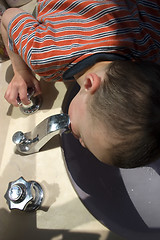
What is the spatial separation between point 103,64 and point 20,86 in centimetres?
32

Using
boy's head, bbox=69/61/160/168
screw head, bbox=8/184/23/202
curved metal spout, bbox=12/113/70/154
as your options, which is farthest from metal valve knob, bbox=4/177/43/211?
boy's head, bbox=69/61/160/168

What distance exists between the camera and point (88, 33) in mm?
583

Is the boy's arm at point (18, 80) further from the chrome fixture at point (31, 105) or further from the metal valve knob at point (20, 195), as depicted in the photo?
the metal valve knob at point (20, 195)

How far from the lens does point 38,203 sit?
63 centimetres

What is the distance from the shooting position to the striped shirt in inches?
22.7

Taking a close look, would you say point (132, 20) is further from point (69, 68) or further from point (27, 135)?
point (27, 135)

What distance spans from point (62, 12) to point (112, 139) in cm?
39

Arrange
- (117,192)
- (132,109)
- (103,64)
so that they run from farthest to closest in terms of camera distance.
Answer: (117,192)
(103,64)
(132,109)

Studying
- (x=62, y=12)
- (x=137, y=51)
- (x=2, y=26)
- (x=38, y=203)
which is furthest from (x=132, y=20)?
(x=38, y=203)

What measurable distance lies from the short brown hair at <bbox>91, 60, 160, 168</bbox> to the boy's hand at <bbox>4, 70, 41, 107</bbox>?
0.32m

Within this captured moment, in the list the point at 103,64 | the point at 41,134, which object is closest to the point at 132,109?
the point at 103,64

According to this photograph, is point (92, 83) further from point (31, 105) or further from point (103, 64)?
point (31, 105)

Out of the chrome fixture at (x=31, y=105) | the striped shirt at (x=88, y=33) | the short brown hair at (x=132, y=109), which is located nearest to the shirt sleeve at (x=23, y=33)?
the striped shirt at (x=88, y=33)

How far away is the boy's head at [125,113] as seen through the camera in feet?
1.48
